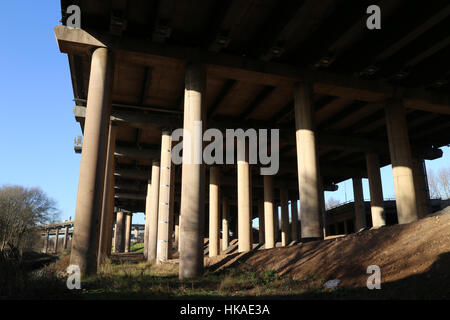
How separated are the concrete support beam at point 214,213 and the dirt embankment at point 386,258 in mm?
18399

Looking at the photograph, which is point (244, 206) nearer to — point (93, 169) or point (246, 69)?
point (246, 69)

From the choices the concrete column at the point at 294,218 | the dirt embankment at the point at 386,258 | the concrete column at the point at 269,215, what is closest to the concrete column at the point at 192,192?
the dirt embankment at the point at 386,258

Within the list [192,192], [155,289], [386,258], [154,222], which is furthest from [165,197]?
[386,258]

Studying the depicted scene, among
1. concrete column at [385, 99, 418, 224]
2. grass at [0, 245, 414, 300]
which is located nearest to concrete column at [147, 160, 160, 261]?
grass at [0, 245, 414, 300]

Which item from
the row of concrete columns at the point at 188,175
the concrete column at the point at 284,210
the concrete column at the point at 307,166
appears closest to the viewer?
the row of concrete columns at the point at 188,175

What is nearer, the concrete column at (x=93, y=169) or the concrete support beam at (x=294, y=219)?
the concrete column at (x=93, y=169)

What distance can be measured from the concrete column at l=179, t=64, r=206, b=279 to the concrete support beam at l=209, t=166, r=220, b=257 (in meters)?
18.2

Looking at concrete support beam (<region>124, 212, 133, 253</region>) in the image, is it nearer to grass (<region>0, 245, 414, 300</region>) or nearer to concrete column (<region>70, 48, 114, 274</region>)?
concrete column (<region>70, 48, 114, 274</region>)

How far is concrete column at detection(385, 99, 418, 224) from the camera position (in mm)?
21844

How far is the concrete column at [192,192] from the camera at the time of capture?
15866 millimetres

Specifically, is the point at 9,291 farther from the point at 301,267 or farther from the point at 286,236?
the point at 286,236

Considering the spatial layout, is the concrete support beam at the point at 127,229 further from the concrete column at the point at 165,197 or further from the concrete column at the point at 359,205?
the concrete column at the point at 165,197

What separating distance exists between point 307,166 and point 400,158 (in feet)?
21.7

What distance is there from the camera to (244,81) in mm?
20719
